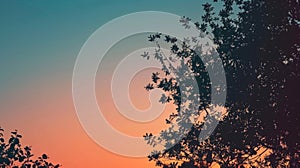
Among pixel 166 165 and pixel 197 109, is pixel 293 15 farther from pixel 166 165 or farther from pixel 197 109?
pixel 166 165

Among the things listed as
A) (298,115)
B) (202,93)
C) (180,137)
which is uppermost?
(202,93)

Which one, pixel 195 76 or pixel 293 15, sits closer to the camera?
pixel 293 15

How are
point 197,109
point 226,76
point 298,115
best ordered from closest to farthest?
point 298,115
point 226,76
point 197,109

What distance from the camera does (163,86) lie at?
1126 inches

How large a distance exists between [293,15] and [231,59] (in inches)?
173

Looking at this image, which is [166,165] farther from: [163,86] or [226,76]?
[226,76]

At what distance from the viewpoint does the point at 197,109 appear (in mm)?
28172

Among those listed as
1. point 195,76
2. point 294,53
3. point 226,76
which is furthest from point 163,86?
point 294,53

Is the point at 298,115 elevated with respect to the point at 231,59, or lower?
lower

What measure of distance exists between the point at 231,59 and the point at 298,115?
17.1 feet

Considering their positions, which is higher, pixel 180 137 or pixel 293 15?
pixel 293 15

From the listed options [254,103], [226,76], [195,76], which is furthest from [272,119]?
[195,76]

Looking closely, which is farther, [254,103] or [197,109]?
[197,109]

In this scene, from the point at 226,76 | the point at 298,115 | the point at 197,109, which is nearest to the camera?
the point at 298,115
